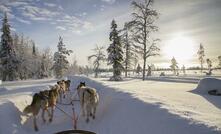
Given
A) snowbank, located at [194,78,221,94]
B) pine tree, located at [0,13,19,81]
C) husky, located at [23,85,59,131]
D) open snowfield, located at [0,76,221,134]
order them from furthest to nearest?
pine tree, located at [0,13,19,81]
snowbank, located at [194,78,221,94]
husky, located at [23,85,59,131]
open snowfield, located at [0,76,221,134]

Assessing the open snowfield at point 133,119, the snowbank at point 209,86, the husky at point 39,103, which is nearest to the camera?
the open snowfield at point 133,119

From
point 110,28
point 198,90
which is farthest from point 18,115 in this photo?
point 110,28

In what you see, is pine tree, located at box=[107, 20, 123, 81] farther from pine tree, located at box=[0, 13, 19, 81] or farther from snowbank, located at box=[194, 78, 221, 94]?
snowbank, located at box=[194, 78, 221, 94]

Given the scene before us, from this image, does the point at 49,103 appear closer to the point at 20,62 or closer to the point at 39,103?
the point at 39,103

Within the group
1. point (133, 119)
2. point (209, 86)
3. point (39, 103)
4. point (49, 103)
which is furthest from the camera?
point (209, 86)

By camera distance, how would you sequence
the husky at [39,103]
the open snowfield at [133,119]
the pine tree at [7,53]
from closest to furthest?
the open snowfield at [133,119] → the husky at [39,103] → the pine tree at [7,53]

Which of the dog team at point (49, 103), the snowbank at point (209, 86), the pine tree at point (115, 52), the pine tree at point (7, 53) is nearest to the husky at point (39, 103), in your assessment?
the dog team at point (49, 103)

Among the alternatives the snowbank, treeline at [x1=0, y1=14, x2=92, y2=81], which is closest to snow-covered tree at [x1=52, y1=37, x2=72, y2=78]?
treeline at [x1=0, y1=14, x2=92, y2=81]

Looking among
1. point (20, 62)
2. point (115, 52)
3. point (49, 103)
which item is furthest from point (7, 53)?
point (49, 103)

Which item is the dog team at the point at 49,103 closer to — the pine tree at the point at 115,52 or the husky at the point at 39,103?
the husky at the point at 39,103

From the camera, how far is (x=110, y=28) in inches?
1965

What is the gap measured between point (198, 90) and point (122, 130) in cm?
1345

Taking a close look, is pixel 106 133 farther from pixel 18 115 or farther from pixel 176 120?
pixel 18 115

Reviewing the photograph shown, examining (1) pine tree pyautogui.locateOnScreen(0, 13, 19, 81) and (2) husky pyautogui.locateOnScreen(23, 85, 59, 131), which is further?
(1) pine tree pyautogui.locateOnScreen(0, 13, 19, 81)
